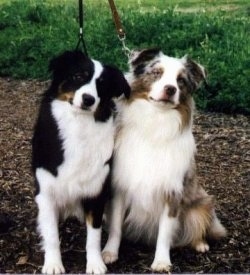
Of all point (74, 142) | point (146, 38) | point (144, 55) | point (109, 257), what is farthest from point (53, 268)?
point (146, 38)

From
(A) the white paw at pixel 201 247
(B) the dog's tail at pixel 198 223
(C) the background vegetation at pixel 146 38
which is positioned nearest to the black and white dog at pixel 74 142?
(B) the dog's tail at pixel 198 223

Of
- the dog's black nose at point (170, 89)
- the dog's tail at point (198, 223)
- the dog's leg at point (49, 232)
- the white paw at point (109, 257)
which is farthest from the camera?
the dog's tail at point (198, 223)

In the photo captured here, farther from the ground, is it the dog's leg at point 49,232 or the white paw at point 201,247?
the dog's leg at point 49,232

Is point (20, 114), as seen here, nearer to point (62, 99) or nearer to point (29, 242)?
point (29, 242)

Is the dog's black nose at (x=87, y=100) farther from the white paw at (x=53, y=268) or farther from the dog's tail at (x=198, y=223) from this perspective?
the dog's tail at (x=198, y=223)

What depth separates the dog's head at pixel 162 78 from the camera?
169 inches

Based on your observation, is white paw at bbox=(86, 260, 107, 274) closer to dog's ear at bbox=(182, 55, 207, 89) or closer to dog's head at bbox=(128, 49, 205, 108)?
dog's head at bbox=(128, 49, 205, 108)

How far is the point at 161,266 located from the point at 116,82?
131cm

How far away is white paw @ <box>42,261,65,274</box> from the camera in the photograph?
14.3 feet

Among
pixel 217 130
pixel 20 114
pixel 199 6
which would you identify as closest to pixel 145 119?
pixel 217 130

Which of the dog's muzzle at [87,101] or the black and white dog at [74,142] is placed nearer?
the dog's muzzle at [87,101]

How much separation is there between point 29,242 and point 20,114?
383 cm

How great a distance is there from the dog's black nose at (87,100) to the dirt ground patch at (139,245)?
1.22m

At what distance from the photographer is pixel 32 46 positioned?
11219 mm
